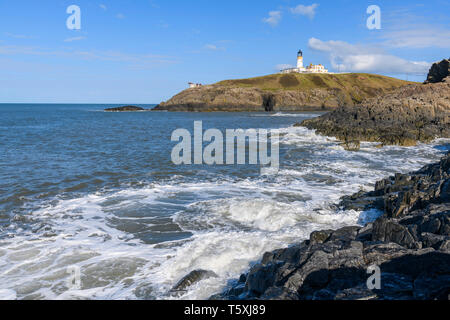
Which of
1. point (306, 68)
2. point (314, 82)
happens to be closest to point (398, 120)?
point (314, 82)

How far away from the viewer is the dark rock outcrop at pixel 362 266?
5137 millimetres

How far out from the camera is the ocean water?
7.75 meters

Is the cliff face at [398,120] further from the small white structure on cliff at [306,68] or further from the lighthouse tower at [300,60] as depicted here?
the lighthouse tower at [300,60]

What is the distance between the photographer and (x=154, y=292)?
23.0 feet

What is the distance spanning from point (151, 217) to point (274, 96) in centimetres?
9969

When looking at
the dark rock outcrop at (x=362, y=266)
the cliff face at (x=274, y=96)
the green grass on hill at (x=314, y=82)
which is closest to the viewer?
the dark rock outcrop at (x=362, y=266)

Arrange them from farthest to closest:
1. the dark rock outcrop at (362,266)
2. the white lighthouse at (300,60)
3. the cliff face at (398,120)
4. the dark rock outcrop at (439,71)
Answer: the white lighthouse at (300,60) < the dark rock outcrop at (439,71) < the cliff face at (398,120) < the dark rock outcrop at (362,266)

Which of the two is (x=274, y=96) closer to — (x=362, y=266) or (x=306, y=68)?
(x=306, y=68)

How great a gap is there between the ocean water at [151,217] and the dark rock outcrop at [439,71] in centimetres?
4062

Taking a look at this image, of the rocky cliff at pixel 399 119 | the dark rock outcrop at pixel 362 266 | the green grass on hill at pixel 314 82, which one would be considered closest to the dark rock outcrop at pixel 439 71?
the rocky cliff at pixel 399 119

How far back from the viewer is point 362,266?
592 centimetres

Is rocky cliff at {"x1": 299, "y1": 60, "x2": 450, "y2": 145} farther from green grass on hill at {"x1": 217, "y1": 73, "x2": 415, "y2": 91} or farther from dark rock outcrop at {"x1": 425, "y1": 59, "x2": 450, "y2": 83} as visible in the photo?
green grass on hill at {"x1": 217, "y1": 73, "x2": 415, "y2": 91}
